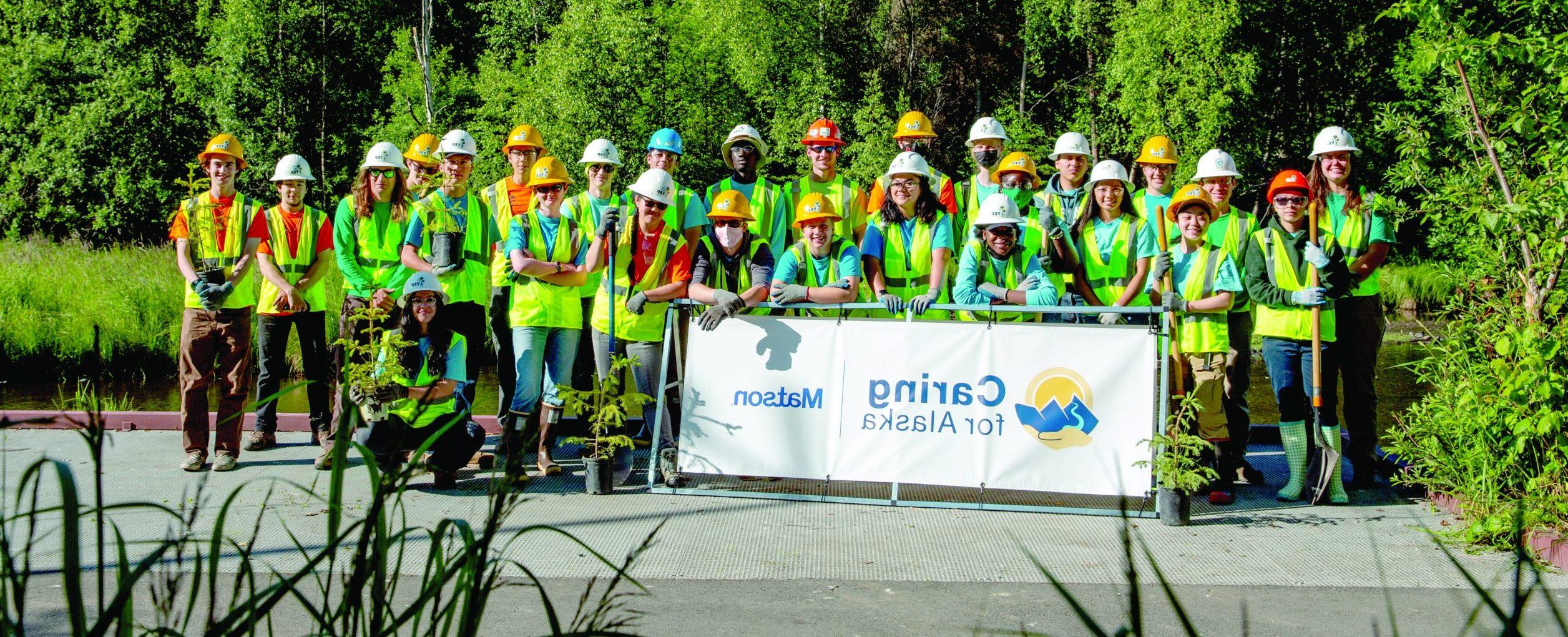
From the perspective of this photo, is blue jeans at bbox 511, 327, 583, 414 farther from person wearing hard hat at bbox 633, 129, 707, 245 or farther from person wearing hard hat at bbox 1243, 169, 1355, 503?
person wearing hard hat at bbox 1243, 169, 1355, 503

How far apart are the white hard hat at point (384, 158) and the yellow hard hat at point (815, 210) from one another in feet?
8.99

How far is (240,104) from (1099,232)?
35.1 meters

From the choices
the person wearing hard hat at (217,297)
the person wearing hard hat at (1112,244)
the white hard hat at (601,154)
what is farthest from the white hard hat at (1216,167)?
the person wearing hard hat at (217,297)

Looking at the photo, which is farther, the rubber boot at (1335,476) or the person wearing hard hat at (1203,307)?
the person wearing hard hat at (1203,307)

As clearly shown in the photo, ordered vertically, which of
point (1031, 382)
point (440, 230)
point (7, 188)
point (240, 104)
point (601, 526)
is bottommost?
point (601, 526)

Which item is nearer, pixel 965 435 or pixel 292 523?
pixel 292 523

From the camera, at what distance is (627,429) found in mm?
8797

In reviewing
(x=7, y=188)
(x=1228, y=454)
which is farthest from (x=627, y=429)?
(x=7, y=188)

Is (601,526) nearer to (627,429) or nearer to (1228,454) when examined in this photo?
(627,429)

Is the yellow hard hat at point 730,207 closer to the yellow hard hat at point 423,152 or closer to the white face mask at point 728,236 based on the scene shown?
the white face mask at point 728,236

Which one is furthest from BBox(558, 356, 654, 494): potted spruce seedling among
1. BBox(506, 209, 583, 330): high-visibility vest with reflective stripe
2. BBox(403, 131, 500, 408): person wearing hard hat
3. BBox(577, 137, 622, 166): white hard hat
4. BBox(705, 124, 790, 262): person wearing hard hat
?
BBox(705, 124, 790, 262): person wearing hard hat

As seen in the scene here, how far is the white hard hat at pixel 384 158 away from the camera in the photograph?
8398 mm

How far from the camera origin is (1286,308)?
23.7ft

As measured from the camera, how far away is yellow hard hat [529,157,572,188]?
783cm
